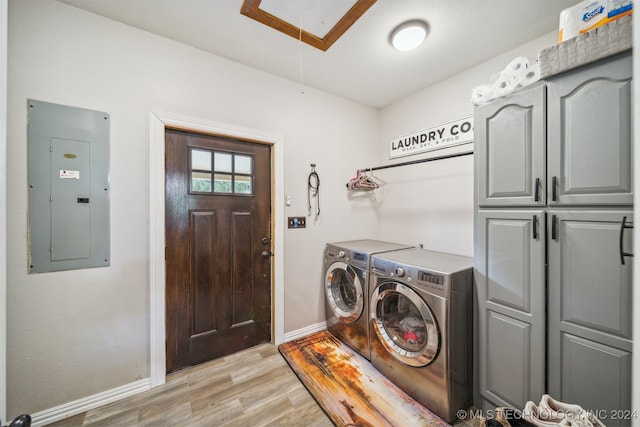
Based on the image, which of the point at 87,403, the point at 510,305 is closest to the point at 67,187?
the point at 87,403

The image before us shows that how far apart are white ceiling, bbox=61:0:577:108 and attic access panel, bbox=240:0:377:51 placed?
0.6 inches

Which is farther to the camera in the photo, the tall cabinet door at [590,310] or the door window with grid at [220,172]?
the door window with grid at [220,172]

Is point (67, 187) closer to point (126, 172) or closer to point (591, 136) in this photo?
point (126, 172)

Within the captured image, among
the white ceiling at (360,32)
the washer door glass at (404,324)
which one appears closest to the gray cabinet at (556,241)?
the washer door glass at (404,324)

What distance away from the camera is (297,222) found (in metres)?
2.40

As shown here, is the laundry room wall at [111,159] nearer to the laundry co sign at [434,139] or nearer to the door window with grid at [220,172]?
the door window with grid at [220,172]

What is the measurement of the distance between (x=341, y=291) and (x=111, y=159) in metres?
2.20

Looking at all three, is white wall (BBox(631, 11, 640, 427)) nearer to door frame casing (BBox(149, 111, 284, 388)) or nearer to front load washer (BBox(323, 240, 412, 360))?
front load washer (BBox(323, 240, 412, 360))

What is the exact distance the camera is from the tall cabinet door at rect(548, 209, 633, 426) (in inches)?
41.6

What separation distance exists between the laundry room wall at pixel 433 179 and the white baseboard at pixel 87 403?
8.51ft

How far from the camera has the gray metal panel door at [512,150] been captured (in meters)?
1.28

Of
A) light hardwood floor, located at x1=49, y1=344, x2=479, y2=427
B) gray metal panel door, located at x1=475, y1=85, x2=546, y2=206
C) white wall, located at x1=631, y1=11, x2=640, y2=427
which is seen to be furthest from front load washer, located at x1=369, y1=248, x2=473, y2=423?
white wall, located at x1=631, y1=11, x2=640, y2=427

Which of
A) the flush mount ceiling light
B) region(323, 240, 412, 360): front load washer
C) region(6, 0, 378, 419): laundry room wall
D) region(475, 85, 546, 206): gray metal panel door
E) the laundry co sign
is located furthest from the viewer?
the laundry co sign

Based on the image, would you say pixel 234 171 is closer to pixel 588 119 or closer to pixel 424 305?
pixel 424 305
